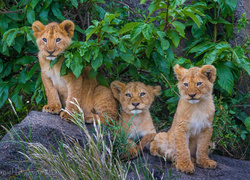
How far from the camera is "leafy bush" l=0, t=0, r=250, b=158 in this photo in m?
4.76

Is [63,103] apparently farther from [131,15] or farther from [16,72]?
[131,15]

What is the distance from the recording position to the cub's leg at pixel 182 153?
4.43m

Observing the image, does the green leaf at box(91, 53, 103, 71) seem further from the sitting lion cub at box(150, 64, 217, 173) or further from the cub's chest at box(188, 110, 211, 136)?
the cub's chest at box(188, 110, 211, 136)

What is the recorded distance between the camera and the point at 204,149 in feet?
15.4

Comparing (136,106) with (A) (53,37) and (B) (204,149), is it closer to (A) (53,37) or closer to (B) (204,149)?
Answer: (B) (204,149)

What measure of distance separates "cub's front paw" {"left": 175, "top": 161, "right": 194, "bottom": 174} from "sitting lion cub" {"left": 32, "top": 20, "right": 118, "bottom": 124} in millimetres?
1488

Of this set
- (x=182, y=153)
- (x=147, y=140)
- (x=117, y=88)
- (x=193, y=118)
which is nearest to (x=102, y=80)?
(x=117, y=88)

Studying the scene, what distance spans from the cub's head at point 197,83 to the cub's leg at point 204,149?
52 centimetres

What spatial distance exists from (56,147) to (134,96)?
141 cm

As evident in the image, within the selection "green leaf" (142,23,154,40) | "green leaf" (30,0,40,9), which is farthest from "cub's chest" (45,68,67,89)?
"green leaf" (142,23,154,40)

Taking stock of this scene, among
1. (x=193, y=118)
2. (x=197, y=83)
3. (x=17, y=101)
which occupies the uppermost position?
(x=197, y=83)

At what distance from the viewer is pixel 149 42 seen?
504 cm

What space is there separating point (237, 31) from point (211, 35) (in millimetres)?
529

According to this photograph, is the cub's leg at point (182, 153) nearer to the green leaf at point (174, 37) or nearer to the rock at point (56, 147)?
the rock at point (56, 147)
